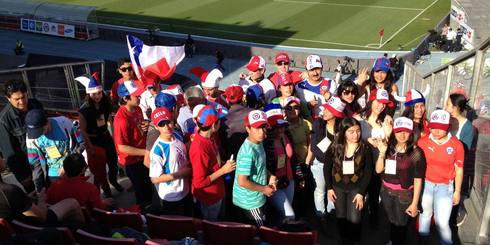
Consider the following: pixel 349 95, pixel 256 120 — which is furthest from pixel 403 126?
pixel 256 120

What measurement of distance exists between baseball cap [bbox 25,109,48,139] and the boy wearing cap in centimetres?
220

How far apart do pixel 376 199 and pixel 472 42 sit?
18072 millimetres

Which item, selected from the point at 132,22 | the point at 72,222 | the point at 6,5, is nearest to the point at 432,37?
the point at 132,22

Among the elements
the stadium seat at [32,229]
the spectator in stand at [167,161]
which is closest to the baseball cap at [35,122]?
the stadium seat at [32,229]

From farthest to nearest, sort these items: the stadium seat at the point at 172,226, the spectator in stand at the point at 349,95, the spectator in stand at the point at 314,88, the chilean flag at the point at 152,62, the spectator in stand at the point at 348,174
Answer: the chilean flag at the point at 152,62 → the spectator in stand at the point at 314,88 → the spectator in stand at the point at 349,95 → the spectator in stand at the point at 348,174 → the stadium seat at the point at 172,226

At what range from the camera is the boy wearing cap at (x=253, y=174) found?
4.77 metres

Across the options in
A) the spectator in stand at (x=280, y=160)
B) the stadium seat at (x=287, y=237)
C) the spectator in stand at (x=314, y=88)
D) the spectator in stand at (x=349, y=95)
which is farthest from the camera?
the spectator in stand at (x=314, y=88)

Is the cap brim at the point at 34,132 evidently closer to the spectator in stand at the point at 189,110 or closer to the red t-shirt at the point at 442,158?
the spectator in stand at the point at 189,110

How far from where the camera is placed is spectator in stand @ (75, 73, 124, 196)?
624cm

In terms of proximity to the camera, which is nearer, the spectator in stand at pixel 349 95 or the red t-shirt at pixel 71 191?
the red t-shirt at pixel 71 191

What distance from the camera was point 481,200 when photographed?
18.1 ft

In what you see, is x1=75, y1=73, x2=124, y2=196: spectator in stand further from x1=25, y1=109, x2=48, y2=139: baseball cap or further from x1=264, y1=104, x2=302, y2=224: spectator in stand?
x1=264, y1=104, x2=302, y2=224: spectator in stand

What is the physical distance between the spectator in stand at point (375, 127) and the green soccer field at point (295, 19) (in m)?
16.8

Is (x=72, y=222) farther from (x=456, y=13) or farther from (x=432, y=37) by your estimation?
(x=456, y=13)
